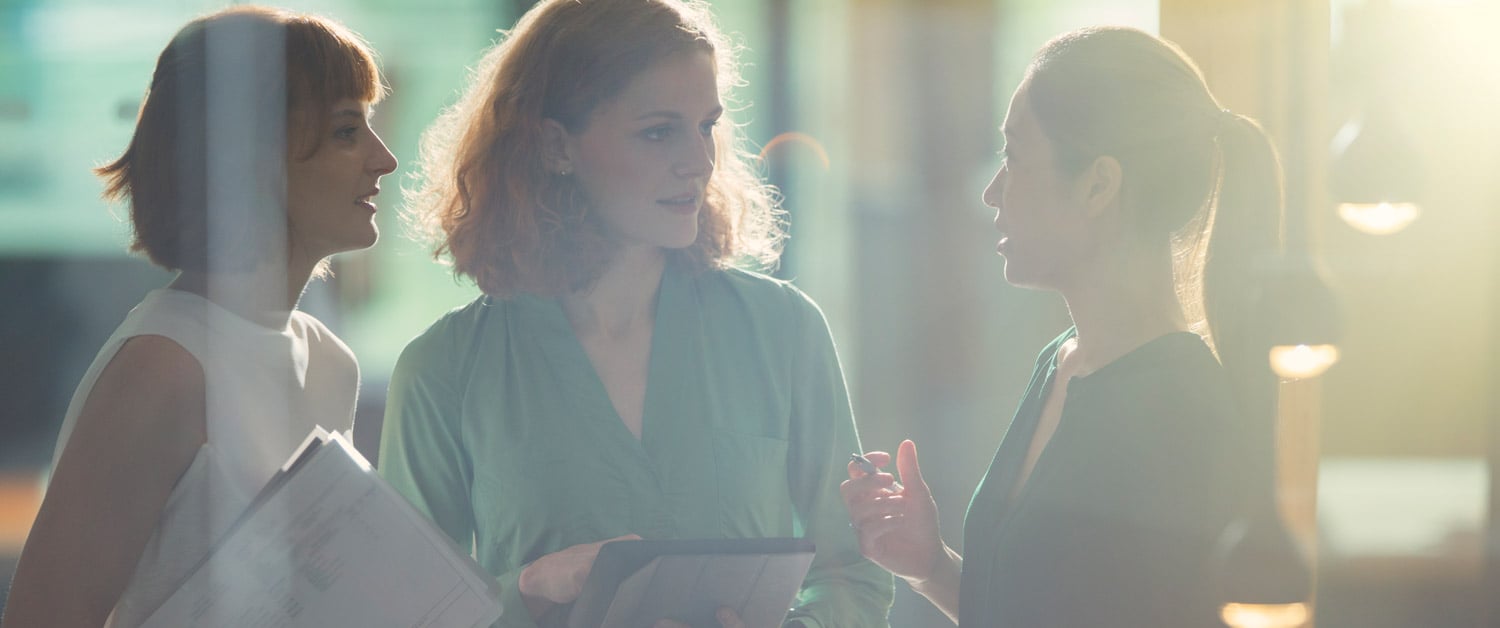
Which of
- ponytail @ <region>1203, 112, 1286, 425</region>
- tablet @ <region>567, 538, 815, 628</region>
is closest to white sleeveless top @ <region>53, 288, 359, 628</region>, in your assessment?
tablet @ <region>567, 538, 815, 628</region>

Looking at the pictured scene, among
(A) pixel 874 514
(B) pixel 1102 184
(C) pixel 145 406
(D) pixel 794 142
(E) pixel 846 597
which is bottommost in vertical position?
(E) pixel 846 597

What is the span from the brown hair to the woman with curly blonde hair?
0.44 metres

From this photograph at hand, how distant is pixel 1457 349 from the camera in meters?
1.65

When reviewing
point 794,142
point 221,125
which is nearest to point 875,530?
point 221,125

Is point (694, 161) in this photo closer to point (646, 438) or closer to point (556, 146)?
point (556, 146)

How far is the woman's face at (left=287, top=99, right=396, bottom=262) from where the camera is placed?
1.13m

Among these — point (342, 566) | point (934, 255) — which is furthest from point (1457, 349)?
point (342, 566)

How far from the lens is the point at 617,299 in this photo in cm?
142

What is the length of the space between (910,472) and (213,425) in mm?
725

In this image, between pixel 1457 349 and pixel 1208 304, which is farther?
pixel 1457 349

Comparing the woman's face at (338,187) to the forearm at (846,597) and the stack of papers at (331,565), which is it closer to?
the stack of papers at (331,565)

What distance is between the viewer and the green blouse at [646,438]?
1.31m

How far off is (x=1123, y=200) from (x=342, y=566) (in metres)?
0.81

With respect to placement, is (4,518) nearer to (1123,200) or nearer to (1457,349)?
(1123,200)
